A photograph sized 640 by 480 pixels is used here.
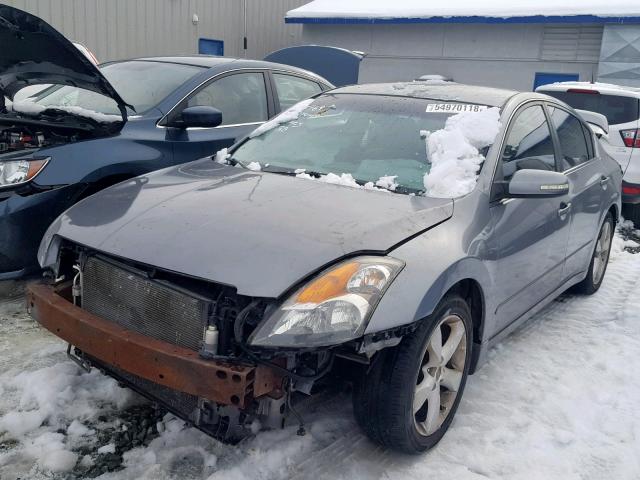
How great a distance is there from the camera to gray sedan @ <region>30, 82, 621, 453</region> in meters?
2.25

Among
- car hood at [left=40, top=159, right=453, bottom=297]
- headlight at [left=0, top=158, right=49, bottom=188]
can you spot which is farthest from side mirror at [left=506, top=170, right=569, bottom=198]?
headlight at [left=0, top=158, right=49, bottom=188]

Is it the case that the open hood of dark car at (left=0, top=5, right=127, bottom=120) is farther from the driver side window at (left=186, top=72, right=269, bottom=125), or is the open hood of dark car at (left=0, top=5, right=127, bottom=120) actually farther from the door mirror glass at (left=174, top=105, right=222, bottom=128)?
the driver side window at (left=186, top=72, right=269, bottom=125)

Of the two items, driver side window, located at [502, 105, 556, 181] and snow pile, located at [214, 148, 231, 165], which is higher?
driver side window, located at [502, 105, 556, 181]

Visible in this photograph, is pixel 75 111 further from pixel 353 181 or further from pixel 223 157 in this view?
pixel 353 181

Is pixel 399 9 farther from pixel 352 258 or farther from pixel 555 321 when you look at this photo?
pixel 352 258

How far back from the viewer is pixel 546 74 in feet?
48.2

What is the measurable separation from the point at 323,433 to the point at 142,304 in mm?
1023

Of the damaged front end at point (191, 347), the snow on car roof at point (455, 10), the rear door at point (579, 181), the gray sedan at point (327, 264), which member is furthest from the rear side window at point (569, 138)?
the snow on car roof at point (455, 10)

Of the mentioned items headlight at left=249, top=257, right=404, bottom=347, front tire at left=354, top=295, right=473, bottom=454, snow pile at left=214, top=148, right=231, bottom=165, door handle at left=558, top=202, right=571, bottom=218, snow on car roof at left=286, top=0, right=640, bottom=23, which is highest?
snow on car roof at left=286, top=0, right=640, bottom=23

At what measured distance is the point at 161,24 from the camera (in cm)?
1341

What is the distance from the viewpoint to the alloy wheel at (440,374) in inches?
104

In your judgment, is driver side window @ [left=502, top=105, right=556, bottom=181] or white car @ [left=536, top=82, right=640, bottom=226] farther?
white car @ [left=536, top=82, right=640, bottom=226]

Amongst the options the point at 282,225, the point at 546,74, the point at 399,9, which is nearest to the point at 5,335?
the point at 282,225

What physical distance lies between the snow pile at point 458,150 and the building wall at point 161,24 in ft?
33.1
